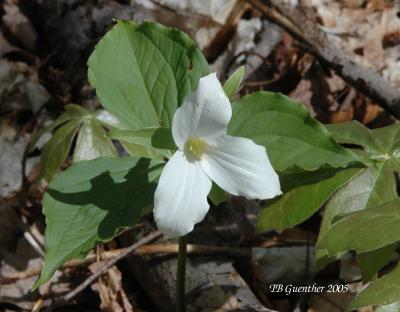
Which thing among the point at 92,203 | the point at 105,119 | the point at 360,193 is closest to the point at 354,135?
the point at 360,193

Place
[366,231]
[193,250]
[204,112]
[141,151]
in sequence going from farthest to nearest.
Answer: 1. [193,250]
2. [141,151]
3. [366,231]
4. [204,112]

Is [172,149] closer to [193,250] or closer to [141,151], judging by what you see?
[141,151]

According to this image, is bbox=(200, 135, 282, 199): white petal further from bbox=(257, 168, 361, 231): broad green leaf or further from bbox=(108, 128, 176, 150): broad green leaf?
bbox=(257, 168, 361, 231): broad green leaf

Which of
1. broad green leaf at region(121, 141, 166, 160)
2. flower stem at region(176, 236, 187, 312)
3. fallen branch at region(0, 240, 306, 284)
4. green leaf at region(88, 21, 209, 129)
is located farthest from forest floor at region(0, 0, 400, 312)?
green leaf at region(88, 21, 209, 129)

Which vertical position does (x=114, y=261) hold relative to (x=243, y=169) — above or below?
below

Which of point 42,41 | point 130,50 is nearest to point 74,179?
point 130,50

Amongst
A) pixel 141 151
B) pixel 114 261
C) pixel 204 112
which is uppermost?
pixel 204 112

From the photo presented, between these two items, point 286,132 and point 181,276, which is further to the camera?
point 181,276
